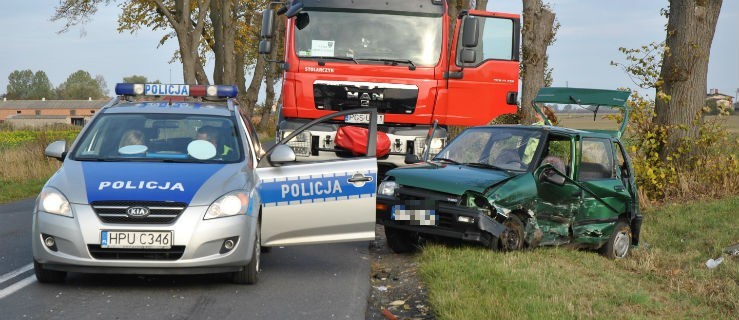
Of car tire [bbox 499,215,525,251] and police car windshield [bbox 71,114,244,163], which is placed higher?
police car windshield [bbox 71,114,244,163]

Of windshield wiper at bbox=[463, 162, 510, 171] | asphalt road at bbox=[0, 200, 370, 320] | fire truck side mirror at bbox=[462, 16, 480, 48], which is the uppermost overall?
fire truck side mirror at bbox=[462, 16, 480, 48]

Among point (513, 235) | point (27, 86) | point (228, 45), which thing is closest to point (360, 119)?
point (513, 235)

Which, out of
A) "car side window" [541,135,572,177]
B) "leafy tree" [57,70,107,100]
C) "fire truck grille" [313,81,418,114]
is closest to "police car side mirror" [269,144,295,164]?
"car side window" [541,135,572,177]

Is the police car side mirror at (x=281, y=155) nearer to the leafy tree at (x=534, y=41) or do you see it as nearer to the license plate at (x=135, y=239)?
the license plate at (x=135, y=239)

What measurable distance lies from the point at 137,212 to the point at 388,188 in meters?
3.25

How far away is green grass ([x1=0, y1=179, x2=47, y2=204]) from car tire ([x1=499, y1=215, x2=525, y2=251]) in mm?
10652

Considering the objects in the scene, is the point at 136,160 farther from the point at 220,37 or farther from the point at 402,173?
the point at 220,37

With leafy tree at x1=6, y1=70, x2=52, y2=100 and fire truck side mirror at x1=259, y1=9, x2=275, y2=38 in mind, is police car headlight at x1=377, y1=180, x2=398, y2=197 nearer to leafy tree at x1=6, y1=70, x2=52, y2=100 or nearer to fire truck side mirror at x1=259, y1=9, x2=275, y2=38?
fire truck side mirror at x1=259, y1=9, x2=275, y2=38

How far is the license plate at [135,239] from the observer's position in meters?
7.21

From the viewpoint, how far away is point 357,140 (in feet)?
46.0

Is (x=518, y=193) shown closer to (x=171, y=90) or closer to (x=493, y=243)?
(x=493, y=243)

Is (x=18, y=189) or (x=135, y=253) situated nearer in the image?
(x=135, y=253)

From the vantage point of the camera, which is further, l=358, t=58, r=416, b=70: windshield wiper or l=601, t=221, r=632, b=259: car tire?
l=358, t=58, r=416, b=70: windshield wiper

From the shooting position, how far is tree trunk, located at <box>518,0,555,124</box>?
74.8ft
